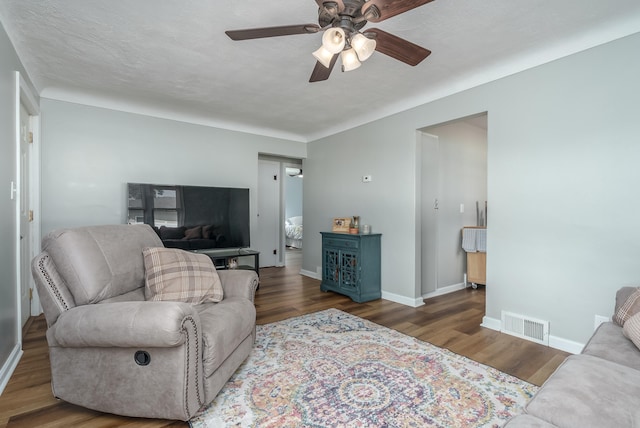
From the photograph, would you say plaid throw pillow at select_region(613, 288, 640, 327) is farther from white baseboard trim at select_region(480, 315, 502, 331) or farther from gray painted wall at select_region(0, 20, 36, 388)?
gray painted wall at select_region(0, 20, 36, 388)

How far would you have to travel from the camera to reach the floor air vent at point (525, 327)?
8.39ft

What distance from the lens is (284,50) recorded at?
2.49 meters

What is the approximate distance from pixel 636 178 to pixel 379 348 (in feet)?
6.92

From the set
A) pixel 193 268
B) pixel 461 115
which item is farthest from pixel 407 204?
pixel 193 268

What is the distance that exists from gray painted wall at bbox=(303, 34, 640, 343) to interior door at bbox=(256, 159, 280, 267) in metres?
3.27

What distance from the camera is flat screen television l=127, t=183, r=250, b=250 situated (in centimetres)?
366

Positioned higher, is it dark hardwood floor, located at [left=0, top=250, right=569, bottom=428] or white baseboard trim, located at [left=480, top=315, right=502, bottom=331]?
white baseboard trim, located at [left=480, top=315, right=502, bottom=331]

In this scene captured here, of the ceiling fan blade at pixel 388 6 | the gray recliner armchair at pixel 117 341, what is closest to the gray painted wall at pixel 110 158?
the gray recliner armchair at pixel 117 341

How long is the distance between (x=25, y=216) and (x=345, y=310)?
3150 millimetres

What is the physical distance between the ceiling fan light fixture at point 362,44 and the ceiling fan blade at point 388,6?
104mm

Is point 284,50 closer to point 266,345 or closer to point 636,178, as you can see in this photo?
point 266,345

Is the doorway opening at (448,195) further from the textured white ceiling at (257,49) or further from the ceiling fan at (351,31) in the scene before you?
the ceiling fan at (351,31)

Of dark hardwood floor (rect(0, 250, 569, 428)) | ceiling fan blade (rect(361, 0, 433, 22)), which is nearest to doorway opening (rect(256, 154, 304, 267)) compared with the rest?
dark hardwood floor (rect(0, 250, 569, 428))

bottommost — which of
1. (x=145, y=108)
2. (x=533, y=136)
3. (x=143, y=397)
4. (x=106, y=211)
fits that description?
(x=143, y=397)
